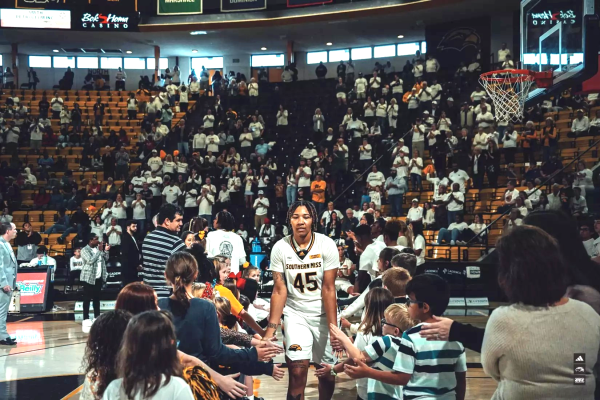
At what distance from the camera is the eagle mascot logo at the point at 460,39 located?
32.8m

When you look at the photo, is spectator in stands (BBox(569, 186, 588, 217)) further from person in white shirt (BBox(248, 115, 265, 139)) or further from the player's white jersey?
the player's white jersey

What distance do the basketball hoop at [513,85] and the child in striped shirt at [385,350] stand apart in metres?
10.1

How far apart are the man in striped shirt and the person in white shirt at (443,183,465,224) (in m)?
13.6

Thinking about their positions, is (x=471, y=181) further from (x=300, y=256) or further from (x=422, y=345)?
(x=422, y=345)

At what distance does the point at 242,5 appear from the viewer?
33.1m

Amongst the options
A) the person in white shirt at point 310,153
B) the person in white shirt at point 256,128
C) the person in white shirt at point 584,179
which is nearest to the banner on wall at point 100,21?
the person in white shirt at point 256,128

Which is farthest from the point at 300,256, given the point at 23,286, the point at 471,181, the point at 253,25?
the point at 253,25

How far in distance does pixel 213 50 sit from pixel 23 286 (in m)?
24.7

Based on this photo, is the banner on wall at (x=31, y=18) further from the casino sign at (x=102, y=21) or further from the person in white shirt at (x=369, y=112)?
the person in white shirt at (x=369, y=112)

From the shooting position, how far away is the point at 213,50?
129ft

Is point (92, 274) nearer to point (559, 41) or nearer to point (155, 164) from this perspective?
point (559, 41)

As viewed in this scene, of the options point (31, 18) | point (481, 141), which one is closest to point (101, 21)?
point (31, 18)

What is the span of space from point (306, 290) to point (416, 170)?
16.0 m

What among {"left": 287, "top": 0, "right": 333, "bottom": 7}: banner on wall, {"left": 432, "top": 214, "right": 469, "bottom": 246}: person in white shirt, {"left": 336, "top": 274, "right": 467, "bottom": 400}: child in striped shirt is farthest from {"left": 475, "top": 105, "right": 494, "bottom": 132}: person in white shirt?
{"left": 336, "top": 274, "right": 467, "bottom": 400}: child in striped shirt
